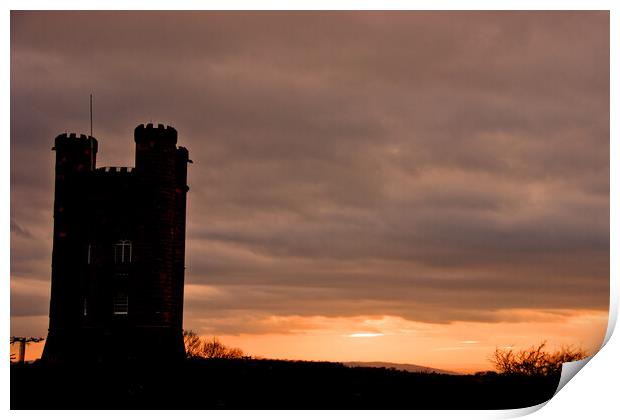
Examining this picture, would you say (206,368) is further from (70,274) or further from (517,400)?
(517,400)

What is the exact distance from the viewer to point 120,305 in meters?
44.2

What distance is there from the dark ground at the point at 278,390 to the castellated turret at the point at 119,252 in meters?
9.36

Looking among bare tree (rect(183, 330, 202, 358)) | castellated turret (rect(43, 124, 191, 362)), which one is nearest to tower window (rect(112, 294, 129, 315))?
castellated turret (rect(43, 124, 191, 362))

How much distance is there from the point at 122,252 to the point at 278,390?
18937 mm

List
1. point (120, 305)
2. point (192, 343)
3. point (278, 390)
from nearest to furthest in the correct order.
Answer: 1. point (278, 390)
2. point (120, 305)
3. point (192, 343)

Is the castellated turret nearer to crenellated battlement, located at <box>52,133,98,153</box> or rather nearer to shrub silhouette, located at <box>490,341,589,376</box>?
crenellated battlement, located at <box>52,133,98,153</box>

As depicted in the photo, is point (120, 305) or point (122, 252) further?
point (122, 252)

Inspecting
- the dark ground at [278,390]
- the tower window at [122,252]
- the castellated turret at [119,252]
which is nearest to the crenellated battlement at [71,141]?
the castellated turret at [119,252]

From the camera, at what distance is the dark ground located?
25.2m

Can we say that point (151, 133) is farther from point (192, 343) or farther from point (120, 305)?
point (192, 343)

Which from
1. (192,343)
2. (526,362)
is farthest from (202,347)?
(526,362)

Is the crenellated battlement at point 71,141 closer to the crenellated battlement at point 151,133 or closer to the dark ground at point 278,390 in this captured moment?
the crenellated battlement at point 151,133
